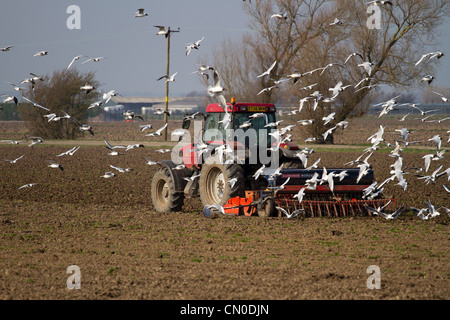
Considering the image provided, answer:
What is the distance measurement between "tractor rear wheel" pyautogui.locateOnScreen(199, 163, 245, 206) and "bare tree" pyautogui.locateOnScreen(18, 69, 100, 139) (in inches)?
1304

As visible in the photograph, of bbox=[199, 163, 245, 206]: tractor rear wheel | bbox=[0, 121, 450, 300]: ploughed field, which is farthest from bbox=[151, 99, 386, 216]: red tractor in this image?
bbox=[0, 121, 450, 300]: ploughed field

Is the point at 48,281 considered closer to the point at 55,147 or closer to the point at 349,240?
the point at 349,240

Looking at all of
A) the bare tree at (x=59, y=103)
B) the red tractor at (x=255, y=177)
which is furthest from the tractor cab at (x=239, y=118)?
the bare tree at (x=59, y=103)

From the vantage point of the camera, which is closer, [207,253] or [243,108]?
[207,253]

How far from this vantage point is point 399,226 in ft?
38.8

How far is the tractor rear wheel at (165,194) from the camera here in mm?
14141

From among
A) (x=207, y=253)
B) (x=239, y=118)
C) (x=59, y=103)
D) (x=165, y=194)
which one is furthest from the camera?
(x=59, y=103)

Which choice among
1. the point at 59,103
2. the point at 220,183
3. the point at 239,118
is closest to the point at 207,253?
the point at 220,183

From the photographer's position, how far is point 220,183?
43.2ft

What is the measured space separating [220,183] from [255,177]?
142cm

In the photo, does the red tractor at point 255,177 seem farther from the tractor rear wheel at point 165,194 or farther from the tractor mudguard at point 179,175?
the tractor rear wheel at point 165,194

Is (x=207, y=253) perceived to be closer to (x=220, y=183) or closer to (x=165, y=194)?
(x=220, y=183)

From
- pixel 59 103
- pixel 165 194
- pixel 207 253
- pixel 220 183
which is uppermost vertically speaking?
pixel 59 103
